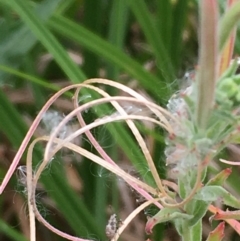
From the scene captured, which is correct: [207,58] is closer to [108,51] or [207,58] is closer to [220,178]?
[220,178]

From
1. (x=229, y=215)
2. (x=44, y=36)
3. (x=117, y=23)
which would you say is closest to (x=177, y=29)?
(x=117, y=23)

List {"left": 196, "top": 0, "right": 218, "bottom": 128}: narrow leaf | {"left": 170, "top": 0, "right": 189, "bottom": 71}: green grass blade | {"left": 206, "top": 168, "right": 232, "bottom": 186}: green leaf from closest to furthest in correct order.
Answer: {"left": 196, "top": 0, "right": 218, "bottom": 128}: narrow leaf
{"left": 206, "top": 168, "right": 232, "bottom": 186}: green leaf
{"left": 170, "top": 0, "right": 189, "bottom": 71}: green grass blade

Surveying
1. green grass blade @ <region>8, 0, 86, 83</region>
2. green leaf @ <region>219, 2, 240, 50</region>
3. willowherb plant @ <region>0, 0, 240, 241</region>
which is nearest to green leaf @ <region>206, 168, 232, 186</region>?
willowherb plant @ <region>0, 0, 240, 241</region>

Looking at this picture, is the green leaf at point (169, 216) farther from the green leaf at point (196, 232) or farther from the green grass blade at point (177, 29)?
the green grass blade at point (177, 29)

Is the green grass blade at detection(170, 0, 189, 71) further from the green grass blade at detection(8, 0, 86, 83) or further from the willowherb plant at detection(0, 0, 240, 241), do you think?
the willowherb plant at detection(0, 0, 240, 241)

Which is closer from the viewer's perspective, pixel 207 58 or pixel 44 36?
pixel 207 58

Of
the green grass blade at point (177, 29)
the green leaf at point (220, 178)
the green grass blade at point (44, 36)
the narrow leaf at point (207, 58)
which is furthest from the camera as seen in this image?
the green grass blade at point (177, 29)

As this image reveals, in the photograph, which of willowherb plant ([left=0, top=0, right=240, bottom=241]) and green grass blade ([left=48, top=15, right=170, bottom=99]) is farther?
green grass blade ([left=48, top=15, right=170, bottom=99])

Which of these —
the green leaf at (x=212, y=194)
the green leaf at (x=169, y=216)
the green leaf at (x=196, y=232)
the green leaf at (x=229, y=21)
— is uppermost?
the green leaf at (x=229, y=21)

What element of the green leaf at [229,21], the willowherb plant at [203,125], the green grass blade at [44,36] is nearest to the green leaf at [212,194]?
the willowherb plant at [203,125]

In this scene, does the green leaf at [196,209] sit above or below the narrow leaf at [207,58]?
below

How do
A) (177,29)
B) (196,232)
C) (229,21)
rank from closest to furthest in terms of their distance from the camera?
(229,21) < (196,232) < (177,29)
